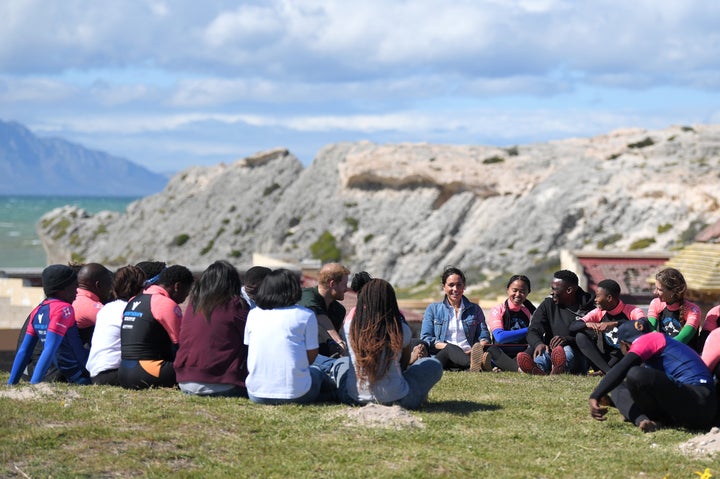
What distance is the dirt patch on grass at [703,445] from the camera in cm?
700

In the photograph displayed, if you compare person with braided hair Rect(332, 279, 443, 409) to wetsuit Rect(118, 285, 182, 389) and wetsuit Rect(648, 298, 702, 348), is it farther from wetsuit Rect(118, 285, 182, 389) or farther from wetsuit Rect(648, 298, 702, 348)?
wetsuit Rect(648, 298, 702, 348)

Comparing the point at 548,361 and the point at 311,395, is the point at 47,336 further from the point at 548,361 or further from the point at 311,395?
the point at 548,361

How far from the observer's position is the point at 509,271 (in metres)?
52.2

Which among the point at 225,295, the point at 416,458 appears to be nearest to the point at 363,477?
the point at 416,458

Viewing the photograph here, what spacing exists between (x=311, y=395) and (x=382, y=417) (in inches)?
36.1

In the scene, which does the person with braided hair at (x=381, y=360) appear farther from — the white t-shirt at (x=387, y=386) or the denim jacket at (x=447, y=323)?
the denim jacket at (x=447, y=323)

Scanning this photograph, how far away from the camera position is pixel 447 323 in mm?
11539

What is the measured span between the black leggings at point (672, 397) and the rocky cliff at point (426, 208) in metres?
37.7

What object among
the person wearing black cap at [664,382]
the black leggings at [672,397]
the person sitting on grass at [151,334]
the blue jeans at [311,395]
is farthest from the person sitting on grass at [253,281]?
the black leggings at [672,397]

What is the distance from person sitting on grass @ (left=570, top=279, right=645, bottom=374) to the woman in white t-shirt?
341 centimetres

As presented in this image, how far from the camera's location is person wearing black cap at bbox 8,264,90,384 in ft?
29.8

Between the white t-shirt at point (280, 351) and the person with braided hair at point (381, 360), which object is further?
the white t-shirt at point (280, 351)

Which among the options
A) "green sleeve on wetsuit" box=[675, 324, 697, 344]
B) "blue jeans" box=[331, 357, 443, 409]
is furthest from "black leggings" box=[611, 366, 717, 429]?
"green sleeve on wetsuit" box=[675, 324, 697, 344]

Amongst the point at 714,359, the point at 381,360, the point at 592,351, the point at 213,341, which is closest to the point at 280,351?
the point at 213,341
